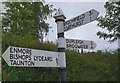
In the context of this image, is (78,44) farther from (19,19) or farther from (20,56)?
(19,19)

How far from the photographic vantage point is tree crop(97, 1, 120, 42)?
10086 millimetres

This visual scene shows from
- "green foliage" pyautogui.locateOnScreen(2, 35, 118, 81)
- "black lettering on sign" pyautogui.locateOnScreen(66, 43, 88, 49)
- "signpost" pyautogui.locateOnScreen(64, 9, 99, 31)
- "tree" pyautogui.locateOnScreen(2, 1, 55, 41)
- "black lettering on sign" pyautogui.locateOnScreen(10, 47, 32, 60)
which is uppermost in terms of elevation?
"tree" pyautogui.locateOnScreen(2, 1, 55, 41)

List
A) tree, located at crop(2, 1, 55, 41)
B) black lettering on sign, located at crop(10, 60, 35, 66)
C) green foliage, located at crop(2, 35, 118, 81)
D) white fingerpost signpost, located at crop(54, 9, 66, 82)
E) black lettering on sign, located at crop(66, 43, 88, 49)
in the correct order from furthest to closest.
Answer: tree, located at crop(2, 1, 55, 41) < green foliage, located at crop(2, 35, 118, 81) < black lettering on sign, located at crop(66, 43, 88, 49) < white fingerpost signpost, located at crop(54, 9, 66, 82) < black lettering on sign, located at crop(10, 60, 35, 66)

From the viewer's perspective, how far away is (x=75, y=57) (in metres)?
7.79

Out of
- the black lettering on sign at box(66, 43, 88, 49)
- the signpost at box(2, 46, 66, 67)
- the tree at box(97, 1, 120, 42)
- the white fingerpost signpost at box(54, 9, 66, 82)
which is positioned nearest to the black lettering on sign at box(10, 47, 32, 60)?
the signpost at box(2, 46, 66, 67)

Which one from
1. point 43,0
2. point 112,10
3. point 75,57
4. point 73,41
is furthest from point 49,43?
point 43,0

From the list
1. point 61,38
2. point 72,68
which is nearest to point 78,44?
point 61,38

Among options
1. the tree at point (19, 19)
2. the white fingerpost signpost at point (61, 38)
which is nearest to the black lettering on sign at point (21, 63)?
the white fingerpost signpost at point (61, 38)

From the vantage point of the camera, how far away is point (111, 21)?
1019cm

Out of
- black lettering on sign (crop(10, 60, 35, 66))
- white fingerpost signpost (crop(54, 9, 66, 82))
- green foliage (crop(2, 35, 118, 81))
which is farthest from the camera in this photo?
green foliage (crop(2, 35, 118, 81))

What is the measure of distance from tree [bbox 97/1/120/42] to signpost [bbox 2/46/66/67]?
5.83 m

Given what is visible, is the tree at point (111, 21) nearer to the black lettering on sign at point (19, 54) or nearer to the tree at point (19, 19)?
the tree at point (19, 19)

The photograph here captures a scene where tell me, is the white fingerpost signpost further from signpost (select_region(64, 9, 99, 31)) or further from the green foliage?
the green foliage

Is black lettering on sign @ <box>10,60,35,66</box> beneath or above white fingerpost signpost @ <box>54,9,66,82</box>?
beneath
